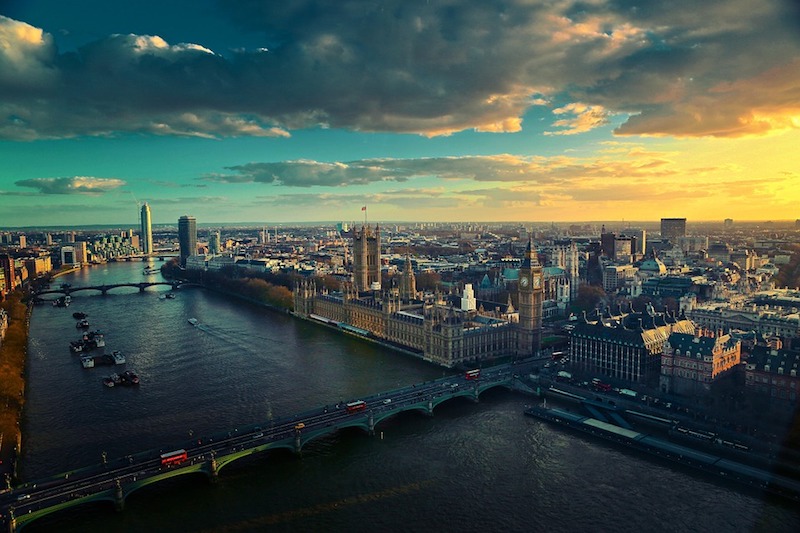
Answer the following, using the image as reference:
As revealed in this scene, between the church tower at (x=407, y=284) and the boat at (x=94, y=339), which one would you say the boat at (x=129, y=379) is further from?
the church tower at (x=407, y=284)

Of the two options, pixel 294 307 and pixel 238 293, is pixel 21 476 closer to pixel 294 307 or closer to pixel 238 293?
pixel 294 307

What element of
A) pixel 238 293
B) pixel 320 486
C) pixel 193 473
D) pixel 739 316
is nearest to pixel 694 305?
pixel 739 316

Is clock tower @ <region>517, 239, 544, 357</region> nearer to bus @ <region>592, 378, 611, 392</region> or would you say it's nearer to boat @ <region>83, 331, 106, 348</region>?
bus @ <region>592, 378, 611, 392</region>

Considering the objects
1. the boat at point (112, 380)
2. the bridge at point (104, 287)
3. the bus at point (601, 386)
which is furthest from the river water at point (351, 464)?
the bridge at point (104, 287)

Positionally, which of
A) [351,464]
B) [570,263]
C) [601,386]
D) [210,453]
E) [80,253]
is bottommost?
[351,464]

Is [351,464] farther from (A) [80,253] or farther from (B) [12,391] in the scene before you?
(A) [80,253]

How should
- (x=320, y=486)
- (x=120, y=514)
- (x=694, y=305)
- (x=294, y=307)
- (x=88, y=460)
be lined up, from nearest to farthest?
1. (x=120, y=514)
2. (x=320, y=486)
3. (x=88, y=460)
4. (x=694, y=305)
5. (x=294, y=307)

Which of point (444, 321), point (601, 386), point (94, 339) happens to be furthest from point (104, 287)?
point (601, 386)
